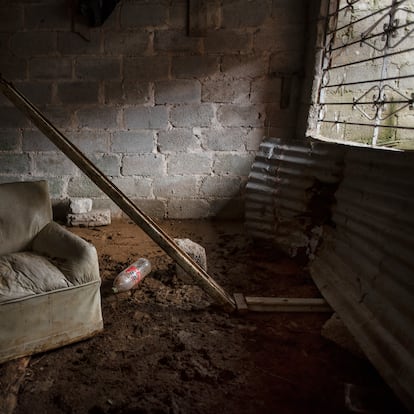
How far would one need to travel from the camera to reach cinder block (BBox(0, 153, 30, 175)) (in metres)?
4.11

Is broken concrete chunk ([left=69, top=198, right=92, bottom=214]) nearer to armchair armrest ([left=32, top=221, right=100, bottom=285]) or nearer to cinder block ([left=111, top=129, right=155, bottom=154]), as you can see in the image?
cinder block ([left=111, top=129, right=155, bottom=154])

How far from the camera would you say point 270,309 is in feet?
7.86

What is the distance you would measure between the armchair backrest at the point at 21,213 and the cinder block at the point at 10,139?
2111 millimetres

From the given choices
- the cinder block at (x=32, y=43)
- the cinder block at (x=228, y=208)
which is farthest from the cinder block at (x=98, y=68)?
the cinder block at (x=228, y=208)

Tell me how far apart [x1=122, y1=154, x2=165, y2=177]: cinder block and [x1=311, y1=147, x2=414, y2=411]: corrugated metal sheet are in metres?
2.14

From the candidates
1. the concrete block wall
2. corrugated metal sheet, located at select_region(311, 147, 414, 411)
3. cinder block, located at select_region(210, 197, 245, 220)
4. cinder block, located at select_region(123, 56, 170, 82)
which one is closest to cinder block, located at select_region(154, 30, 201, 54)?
the concrete block wall

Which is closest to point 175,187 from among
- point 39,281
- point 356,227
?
point 356,227

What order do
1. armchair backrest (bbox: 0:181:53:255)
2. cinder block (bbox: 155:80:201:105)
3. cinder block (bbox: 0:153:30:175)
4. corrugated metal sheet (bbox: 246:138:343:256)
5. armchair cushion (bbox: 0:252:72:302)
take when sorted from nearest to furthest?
armchair cushion (bbox: 0:252:72:302)
armchair backrest (bbox: 0:181:53:255)
corrugated metal sheet (bbox: 246:138:343:256)
cinder block (bbox: 155:80:201:105)
cinder block (bbox: 0:153:30:175)

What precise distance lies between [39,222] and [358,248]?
2013 mm

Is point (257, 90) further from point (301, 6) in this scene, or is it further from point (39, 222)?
point (39, 222)

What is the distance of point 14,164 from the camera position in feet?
13.5

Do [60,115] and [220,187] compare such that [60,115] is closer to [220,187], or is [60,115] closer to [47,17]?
[47,17]

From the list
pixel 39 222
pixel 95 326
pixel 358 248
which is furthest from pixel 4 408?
pixel 358 248

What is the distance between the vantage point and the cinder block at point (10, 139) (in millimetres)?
4035
